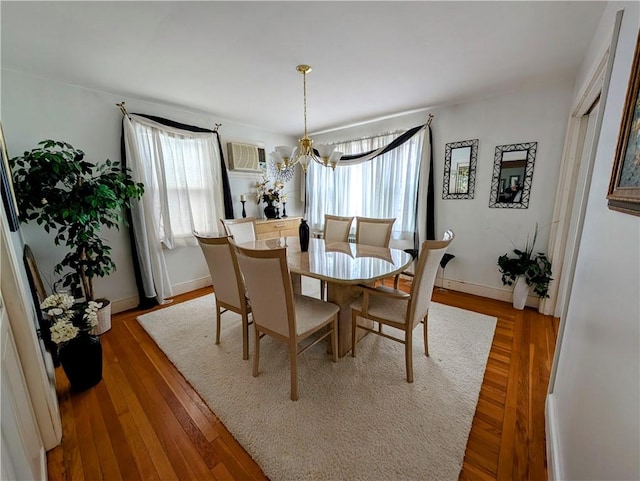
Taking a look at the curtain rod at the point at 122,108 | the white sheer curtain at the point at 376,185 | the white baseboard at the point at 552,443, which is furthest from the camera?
the white sheer curtain at the point at 376,185

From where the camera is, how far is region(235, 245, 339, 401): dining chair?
145cm

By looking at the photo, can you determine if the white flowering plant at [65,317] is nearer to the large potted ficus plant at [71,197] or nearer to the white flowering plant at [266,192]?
the large potted ficus plant at [71,197]

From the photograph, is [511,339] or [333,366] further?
[511,339]

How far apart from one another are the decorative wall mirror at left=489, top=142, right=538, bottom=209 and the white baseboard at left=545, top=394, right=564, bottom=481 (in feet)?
6.84

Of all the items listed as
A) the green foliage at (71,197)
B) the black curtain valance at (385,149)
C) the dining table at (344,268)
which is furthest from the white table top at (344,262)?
the black curtain valance at (385,149)

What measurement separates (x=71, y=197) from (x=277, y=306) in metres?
2.06

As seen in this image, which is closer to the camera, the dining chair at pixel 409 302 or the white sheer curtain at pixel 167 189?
the dining chair at pixel 409 302

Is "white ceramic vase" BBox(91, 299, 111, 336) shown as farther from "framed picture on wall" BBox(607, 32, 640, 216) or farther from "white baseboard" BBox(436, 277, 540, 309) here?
"white baseboard" BBox(436, 277, 540, 309)

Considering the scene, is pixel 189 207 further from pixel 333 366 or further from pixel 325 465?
pixel 325 465

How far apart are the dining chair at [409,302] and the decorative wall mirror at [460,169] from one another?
65.8 inches

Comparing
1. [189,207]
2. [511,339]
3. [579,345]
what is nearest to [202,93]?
[189,207]

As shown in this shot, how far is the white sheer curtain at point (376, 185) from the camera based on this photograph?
3.49 meters

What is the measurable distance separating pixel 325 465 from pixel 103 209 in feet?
8.91

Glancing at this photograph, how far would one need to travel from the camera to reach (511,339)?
223 centimetres
